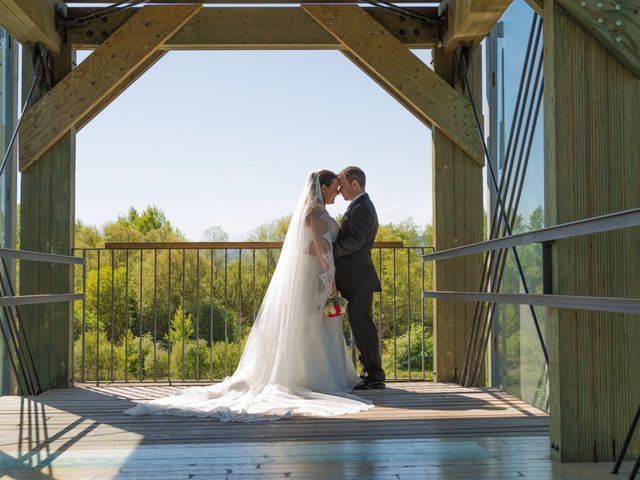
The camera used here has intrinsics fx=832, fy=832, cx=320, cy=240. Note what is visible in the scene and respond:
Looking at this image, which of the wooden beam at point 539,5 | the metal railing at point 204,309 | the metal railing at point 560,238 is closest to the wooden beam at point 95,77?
the metal railing at point 560,238

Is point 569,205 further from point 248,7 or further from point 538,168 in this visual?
point 248,7

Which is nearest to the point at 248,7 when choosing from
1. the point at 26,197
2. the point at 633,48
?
the point at 26,197

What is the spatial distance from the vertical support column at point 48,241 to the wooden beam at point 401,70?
89.5 inches

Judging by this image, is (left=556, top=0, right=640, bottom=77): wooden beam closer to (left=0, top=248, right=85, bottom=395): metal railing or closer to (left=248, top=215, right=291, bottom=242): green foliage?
(left=0, top=248, right=85, bottom=395): metal railing

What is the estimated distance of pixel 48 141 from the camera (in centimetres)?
616

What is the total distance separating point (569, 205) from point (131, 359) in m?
20.1

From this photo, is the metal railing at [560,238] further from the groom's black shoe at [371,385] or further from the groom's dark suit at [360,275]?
the groom's black shoe at [371,385]

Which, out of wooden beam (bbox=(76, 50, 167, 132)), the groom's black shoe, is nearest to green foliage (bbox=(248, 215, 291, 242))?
wooden beam (bbox=(76, 50, 167, 132))

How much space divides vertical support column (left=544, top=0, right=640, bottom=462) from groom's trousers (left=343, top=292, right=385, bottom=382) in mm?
2639

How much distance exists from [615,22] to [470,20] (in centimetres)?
220

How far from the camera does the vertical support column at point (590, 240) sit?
136 inches

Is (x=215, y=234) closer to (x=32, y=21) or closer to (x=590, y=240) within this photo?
(x=32, y=21)

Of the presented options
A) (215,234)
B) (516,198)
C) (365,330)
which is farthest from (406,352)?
(516,198)

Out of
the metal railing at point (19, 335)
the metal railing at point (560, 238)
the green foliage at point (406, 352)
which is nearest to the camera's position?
the metal railing at point (560, 238)
